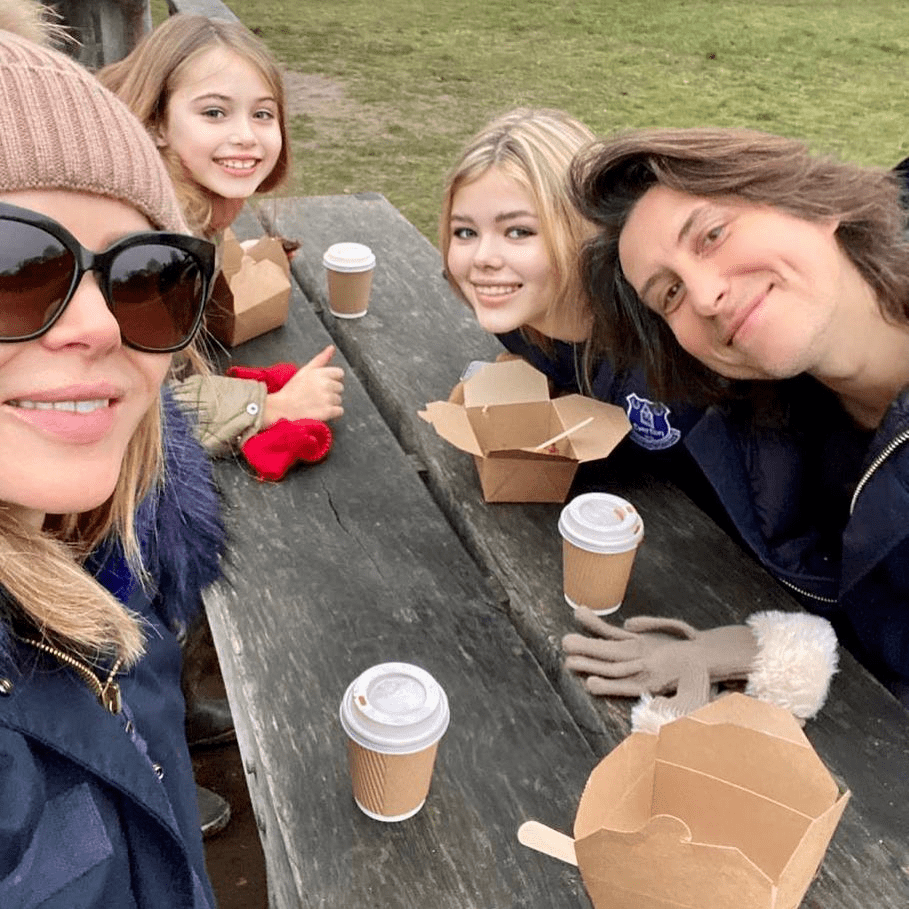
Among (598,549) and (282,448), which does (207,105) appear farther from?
(598,549)

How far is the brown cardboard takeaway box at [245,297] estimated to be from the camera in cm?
242

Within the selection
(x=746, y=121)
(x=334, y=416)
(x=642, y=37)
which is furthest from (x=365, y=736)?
(x=642, y=37)

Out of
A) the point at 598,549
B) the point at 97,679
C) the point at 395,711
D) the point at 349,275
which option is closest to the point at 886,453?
the point at 598,549

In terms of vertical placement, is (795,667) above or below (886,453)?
below

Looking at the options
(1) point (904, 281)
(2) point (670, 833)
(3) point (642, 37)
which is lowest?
(3) point (642, 37)

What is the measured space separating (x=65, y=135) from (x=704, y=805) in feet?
3.48

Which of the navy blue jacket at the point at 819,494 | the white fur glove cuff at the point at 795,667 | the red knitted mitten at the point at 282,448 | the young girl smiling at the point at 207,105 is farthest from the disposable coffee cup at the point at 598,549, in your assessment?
the young girl smiling at the point at 207,105

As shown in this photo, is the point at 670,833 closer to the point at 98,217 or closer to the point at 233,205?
the point at 98,217

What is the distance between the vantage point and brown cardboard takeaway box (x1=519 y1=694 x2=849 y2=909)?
995 millimetres

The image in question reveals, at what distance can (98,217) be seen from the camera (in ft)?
3.26

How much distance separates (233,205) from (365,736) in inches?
79.3

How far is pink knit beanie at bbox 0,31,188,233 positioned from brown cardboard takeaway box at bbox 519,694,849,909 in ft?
2.80

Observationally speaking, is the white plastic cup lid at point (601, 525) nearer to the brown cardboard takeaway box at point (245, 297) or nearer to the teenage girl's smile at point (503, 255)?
the teenage girl's smile at point (503, 255)

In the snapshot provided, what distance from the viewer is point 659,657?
4.88 ft
